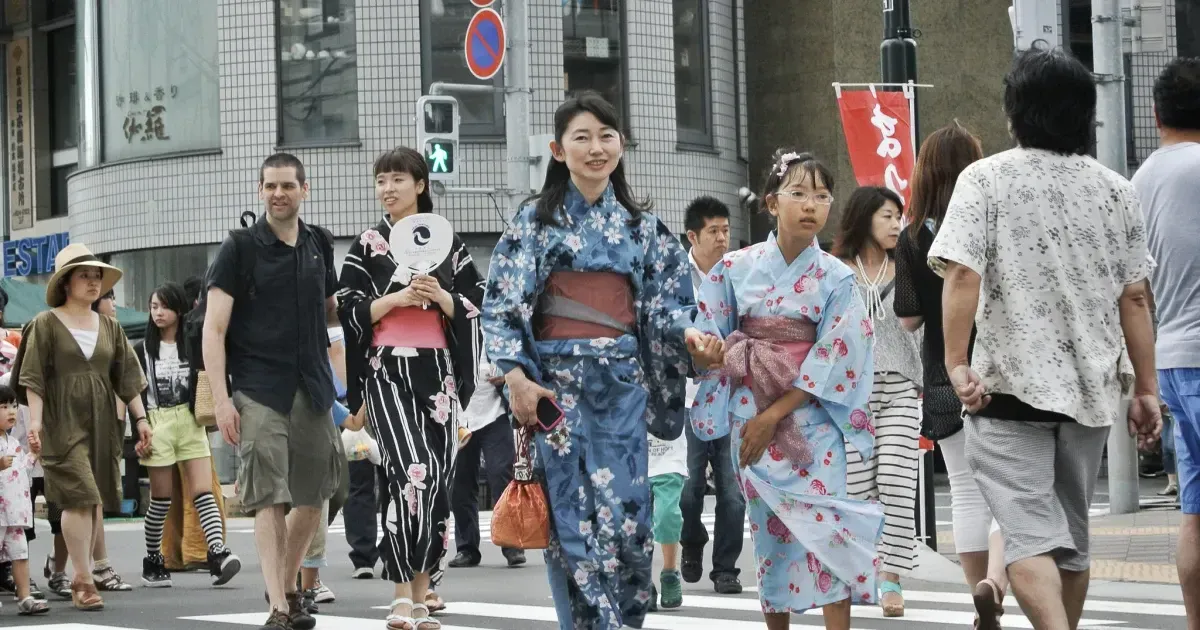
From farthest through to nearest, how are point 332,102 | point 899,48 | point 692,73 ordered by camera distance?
point 692,73
point 332,102
point 899,48

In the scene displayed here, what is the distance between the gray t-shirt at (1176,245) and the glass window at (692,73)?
16074 mm

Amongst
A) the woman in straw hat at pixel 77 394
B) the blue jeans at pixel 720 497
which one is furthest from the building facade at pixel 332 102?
the blue jeans at pixel 720 497

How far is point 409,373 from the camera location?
790 centimetres

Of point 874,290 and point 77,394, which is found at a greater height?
point 874,290

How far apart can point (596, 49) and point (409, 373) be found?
1390 centimetres

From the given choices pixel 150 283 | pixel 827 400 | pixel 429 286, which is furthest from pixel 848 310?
pixel 150 283

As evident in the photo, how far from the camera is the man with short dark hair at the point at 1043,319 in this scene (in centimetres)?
530

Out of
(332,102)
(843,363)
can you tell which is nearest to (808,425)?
(843,363)

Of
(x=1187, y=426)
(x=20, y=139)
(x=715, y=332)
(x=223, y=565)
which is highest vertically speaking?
(x=20, y=139)

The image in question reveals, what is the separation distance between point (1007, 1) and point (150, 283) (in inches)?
452

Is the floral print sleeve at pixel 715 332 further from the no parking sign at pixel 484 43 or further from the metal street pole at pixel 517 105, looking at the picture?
the no parking sign at pixel 484 43

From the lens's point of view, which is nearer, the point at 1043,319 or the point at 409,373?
the point at 1043,319

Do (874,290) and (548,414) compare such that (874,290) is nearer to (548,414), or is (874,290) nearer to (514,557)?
(548,414)

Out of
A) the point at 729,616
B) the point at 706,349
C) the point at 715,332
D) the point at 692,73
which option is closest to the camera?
the point at 706,349
